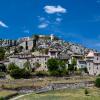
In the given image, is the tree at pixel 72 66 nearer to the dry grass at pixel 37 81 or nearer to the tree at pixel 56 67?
the tree at pixel 56 67

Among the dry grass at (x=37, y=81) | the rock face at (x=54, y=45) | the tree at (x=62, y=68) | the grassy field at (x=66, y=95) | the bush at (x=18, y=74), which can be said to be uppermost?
the rock face at (x=54, y=45)

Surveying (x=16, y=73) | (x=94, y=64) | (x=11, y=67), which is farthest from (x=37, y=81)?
(x=94, y=64)

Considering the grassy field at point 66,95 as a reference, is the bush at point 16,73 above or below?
above

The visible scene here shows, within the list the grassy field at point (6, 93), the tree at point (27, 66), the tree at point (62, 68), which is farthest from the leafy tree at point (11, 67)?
the grassy field at point (6, 93)

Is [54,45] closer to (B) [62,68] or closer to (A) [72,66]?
(A) [72,66]

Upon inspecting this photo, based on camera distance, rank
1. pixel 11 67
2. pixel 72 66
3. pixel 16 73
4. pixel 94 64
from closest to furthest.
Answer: pixel 16 73
pixel 11 67
pixel 72 66
pixel 94 64

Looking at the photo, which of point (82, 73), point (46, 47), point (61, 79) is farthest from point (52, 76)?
point (46, 47)

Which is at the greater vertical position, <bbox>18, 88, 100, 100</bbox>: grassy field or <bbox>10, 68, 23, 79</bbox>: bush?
<bbox>10, 68, 23, 79</bbox>: bush

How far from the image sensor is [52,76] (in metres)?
134

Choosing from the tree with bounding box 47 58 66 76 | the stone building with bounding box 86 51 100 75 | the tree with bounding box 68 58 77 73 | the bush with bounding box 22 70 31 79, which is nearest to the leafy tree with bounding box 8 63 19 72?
the bush with bounding box 22 70 31 79

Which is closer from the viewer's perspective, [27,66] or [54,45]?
[27,66]

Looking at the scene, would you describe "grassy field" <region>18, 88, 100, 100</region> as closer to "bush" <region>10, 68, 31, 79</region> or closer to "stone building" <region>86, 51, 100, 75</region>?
"bush" <region>10, 68, 31, 79</region>

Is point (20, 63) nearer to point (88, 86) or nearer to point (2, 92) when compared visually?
point (88, 86)

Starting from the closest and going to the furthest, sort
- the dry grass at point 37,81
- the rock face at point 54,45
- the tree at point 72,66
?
1. the dry grass at point 37,81
2. the tree at point 72,66
3. the rock face at point 54,45
